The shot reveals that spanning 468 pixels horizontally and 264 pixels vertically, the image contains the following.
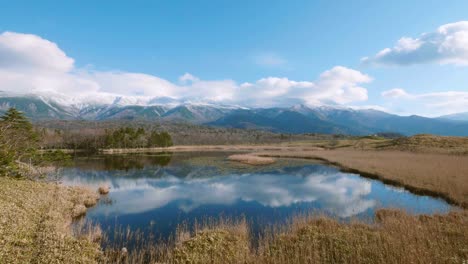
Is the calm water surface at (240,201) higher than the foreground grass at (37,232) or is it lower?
lower

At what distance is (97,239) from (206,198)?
14142mm

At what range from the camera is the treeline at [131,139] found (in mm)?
121500

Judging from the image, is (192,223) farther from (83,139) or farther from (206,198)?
(83,139)

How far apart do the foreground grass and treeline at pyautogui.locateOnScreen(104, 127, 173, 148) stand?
106 meters

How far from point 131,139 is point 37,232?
122117 mm

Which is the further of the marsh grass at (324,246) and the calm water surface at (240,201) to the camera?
the calm water surface at (240,201)

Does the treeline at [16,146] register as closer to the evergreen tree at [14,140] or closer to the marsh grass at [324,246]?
the evergreen tree at [14,140]

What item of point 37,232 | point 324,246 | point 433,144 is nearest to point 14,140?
point 37,232

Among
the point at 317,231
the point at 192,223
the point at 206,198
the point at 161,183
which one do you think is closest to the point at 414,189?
the point at 317,231

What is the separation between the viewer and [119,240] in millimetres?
16766

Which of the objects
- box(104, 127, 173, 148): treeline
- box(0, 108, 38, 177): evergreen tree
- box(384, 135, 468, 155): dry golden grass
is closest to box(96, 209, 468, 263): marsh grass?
box(0, 108, 38, 177): evergreen tree

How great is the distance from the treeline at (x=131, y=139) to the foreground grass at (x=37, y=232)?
10575cm

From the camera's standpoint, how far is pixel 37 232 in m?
12.9

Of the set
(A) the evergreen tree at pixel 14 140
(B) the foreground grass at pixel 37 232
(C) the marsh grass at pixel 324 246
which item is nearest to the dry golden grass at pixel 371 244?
(C) the marsh grass at pixel 324 246
